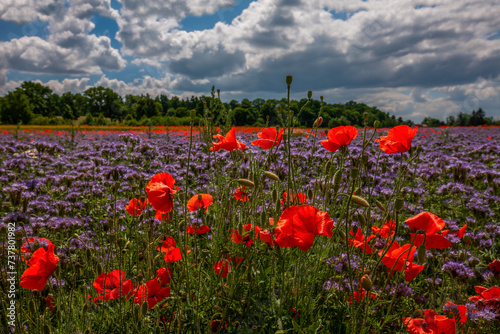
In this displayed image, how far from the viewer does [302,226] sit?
1414 millimetres

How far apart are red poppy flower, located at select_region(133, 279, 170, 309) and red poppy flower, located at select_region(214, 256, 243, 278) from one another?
1.08ft

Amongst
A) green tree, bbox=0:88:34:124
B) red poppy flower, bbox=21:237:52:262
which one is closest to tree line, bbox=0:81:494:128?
green tree, bbox=0:88:34:124

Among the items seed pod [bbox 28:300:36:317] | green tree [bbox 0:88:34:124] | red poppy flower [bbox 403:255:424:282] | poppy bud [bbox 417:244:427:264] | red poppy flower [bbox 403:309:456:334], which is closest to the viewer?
poppy bud [bbox 417:244:427:264]

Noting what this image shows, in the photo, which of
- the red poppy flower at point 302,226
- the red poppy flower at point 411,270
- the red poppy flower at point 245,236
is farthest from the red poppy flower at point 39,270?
the red poppy flower at point 411,270

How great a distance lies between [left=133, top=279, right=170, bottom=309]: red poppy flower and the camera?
1.81 metres

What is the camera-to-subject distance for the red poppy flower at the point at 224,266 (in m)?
1.80

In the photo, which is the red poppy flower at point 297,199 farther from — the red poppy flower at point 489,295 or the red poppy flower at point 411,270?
the red poppy flower at point 489,295

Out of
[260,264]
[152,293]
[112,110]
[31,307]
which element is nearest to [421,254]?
[260,264]

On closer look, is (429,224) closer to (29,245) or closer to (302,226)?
(302,226)

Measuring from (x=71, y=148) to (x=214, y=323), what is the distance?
8.22 meters

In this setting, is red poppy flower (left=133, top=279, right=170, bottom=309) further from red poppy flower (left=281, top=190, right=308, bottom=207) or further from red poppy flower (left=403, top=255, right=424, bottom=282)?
red poppy flower (left=403, top=255, right=424, bottom=282)

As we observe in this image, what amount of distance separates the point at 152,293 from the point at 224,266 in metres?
0.46

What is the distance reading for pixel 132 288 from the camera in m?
2.03

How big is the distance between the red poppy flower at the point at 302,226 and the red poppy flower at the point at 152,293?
0.89 meters
